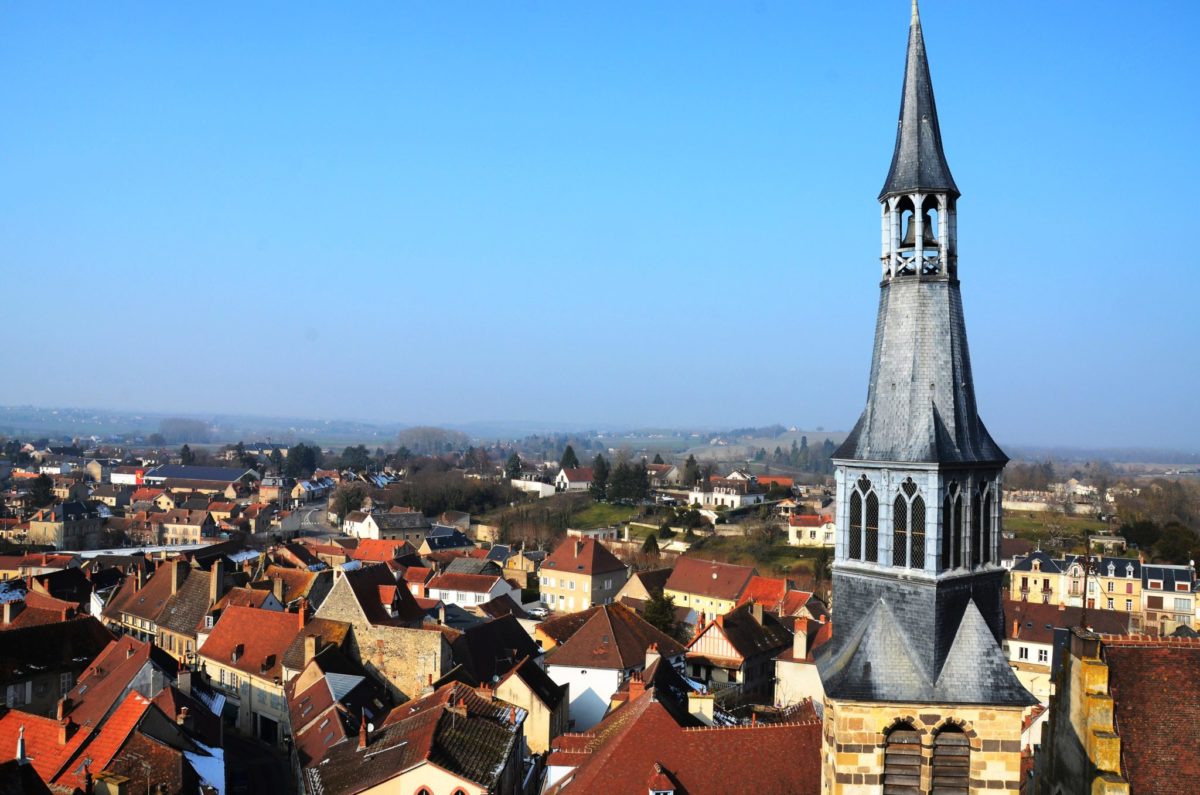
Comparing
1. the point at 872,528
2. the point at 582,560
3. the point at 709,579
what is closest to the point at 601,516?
the point at 582,560

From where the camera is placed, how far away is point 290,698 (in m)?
32.5

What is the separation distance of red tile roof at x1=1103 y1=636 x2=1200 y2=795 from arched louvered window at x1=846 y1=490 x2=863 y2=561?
396 cm

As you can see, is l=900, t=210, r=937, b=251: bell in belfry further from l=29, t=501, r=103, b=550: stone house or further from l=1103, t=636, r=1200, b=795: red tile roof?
l=29, t=501, r=103, b=550: stone house

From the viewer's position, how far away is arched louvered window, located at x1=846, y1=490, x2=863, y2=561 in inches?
505

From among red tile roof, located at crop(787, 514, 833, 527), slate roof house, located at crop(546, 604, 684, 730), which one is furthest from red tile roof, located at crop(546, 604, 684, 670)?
red tile roof, located at crop(787, 514, 833, 527)

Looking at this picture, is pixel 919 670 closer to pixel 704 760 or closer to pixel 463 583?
pixel 704 760

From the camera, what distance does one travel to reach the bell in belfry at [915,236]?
12.8 m

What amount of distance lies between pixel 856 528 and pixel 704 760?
278 inches

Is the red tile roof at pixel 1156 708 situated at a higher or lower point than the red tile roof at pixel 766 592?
higher

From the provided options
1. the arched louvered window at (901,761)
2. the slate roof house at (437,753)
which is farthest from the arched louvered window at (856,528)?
the slate roof house at (437,753)

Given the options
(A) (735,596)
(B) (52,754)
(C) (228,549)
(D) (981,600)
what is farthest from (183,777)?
(C) (228,549)

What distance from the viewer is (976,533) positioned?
12.5 meters

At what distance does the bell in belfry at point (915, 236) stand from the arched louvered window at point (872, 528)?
3340 mm

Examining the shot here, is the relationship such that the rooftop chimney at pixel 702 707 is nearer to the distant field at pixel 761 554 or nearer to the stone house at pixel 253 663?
the stone house at pixel 253 663
